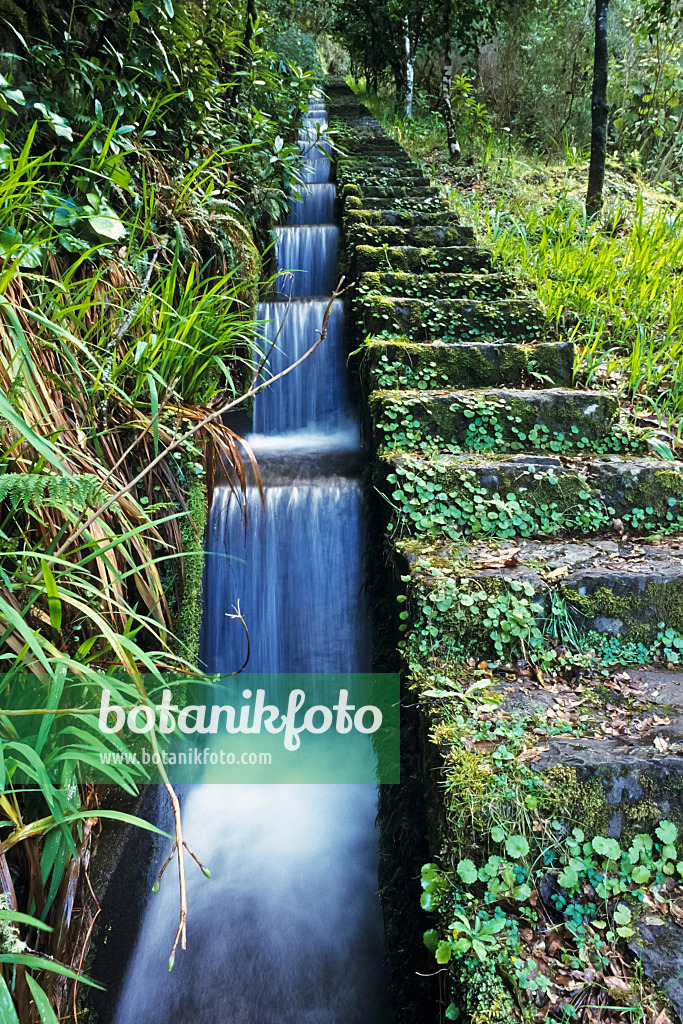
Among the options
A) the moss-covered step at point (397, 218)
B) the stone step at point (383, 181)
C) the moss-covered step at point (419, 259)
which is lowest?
the moss-covered step at point (419, 259)

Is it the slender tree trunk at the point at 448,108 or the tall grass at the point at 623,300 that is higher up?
the slender tree trunk at the point at 448,108

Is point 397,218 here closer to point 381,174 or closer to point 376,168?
point 381,174

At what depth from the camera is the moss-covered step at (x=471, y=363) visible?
320 centimetres

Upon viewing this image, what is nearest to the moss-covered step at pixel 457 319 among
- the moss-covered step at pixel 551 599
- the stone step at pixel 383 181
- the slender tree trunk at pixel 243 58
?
the moss-covered step at pixel 551 599

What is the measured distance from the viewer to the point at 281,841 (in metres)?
2.40

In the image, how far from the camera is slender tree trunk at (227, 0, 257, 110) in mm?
4492

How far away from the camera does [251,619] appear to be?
2775 mm

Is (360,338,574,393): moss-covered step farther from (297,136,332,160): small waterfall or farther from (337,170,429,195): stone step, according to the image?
(297,136,332,160): small waterfall

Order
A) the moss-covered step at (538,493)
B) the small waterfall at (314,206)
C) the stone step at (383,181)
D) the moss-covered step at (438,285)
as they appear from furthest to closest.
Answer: the small waterfall at (314,206)
the stone step at (383,181)
the moss-covered step at (438,285)
the moss-covered step at (538,493)

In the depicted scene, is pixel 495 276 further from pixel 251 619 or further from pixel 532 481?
pixel 251 619

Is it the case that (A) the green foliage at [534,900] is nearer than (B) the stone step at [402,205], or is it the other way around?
(A) the green foliage at [534,900]

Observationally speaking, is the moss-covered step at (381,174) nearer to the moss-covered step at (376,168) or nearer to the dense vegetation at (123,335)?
the moss-covered step at (376,168)

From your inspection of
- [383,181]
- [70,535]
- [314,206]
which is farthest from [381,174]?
[70,535]

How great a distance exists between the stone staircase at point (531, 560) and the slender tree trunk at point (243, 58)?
230cm
